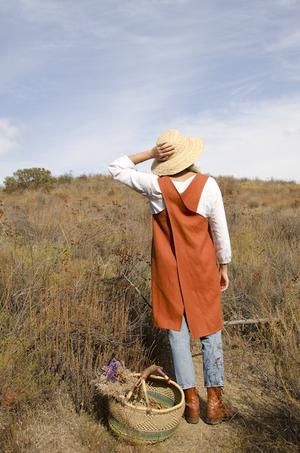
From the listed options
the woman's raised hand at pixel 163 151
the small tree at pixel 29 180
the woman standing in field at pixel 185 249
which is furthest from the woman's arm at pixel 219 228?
the small tree at pixel 29 180

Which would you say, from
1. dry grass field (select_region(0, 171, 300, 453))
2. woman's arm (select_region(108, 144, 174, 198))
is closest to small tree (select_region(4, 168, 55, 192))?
dry grass field (select_region(0, 171, 300, 453))

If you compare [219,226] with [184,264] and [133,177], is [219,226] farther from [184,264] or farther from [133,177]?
[133,177]

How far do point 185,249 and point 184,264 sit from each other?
10cm

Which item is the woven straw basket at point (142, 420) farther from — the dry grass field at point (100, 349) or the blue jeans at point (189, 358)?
the blue jeans at point (189, 358)

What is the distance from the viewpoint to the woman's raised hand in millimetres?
3186

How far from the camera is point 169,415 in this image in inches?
120

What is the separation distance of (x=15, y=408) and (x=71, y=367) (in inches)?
19.1

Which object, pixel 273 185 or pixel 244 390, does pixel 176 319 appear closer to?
pixel 244 390

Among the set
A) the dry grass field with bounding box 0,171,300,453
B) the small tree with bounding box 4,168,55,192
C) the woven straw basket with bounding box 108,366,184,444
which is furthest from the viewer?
the small tree with bounding box 4,168,55,192

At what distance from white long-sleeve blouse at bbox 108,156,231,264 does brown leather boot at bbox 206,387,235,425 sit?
924mm

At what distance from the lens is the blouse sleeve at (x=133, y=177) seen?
3197 millimetres

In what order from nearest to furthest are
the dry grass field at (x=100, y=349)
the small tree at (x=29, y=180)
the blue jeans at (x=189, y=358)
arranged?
the dry grass field at (x=100, y=349) → the blue jeans at (x=189, y=358) → the small tree at (x=29, y=180)

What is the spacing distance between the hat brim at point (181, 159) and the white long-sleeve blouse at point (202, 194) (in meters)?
0.07

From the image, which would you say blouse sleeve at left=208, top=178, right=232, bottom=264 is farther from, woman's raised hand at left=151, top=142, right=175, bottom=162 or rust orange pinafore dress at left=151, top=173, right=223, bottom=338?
woman's raised hand at left=151, top=142, right=175, bottom=162
